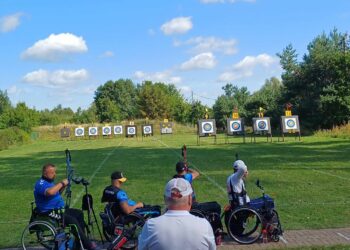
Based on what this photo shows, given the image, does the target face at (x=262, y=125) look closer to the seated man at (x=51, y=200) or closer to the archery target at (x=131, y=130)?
the archery target at (x=131, y=130)

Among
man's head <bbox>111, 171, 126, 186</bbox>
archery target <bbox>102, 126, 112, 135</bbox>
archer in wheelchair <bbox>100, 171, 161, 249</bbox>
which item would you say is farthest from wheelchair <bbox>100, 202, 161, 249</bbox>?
archery target <bbox>102, 126, 112, 135</bbox>

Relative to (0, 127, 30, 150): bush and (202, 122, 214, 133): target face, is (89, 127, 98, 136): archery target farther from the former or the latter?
(202, 122, 214, 133): target face

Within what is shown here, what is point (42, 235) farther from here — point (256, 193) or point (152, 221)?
point (256, 193)

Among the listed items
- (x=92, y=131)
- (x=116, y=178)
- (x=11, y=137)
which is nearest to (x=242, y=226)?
(x=116, y=178)

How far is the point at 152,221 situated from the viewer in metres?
3.30

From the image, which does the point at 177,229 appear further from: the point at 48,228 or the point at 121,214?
the point at 48,228

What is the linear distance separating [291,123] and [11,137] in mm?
29571

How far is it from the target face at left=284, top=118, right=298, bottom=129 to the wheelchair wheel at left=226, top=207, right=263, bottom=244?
3407 centimetres

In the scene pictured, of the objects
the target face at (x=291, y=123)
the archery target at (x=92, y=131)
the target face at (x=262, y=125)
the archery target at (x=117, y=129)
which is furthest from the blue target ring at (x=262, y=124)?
the archery target at (x=92, y=131)

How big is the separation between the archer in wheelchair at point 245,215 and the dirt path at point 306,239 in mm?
141

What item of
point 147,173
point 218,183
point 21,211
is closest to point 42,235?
point 21,211

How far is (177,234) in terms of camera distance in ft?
10.5

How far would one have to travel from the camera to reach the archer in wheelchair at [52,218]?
280 inches

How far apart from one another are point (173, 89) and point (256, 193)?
11541 centimetres
